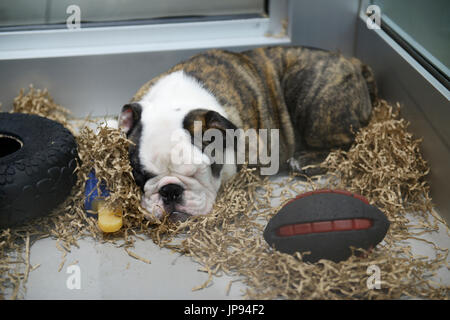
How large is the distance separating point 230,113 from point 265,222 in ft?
1.73

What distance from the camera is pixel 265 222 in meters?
2.27

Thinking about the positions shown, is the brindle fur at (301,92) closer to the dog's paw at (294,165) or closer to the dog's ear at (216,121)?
the dog's paw at (294,165)

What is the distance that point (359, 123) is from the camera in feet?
8.81

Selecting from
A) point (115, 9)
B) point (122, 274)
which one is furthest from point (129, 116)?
point (115, 9)

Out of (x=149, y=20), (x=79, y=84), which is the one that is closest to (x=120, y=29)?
(x=149, y=20)

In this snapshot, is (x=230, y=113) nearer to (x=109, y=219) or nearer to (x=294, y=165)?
(x=294, y=165)

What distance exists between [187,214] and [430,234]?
40.3 inches

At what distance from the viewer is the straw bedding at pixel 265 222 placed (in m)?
1.80

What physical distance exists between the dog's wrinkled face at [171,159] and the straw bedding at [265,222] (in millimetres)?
62

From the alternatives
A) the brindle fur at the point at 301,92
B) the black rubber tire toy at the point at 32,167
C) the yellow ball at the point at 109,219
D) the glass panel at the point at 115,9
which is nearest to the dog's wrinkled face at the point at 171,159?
the yellow ball at the point at 109,219

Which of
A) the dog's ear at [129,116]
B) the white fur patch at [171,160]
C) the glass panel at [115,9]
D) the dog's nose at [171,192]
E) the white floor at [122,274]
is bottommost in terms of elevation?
the white floor at [122,274]

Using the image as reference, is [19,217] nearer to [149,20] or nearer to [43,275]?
[43,275]

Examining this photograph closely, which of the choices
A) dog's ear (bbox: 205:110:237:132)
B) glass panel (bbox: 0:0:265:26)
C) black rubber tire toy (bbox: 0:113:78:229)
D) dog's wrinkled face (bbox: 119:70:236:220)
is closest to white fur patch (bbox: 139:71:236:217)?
dog's wrinkled face (bbox: 119:70:236:220)

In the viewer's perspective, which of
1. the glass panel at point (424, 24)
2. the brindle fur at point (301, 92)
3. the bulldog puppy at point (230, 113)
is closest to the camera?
the bulldog puppy at point (230, 113)
